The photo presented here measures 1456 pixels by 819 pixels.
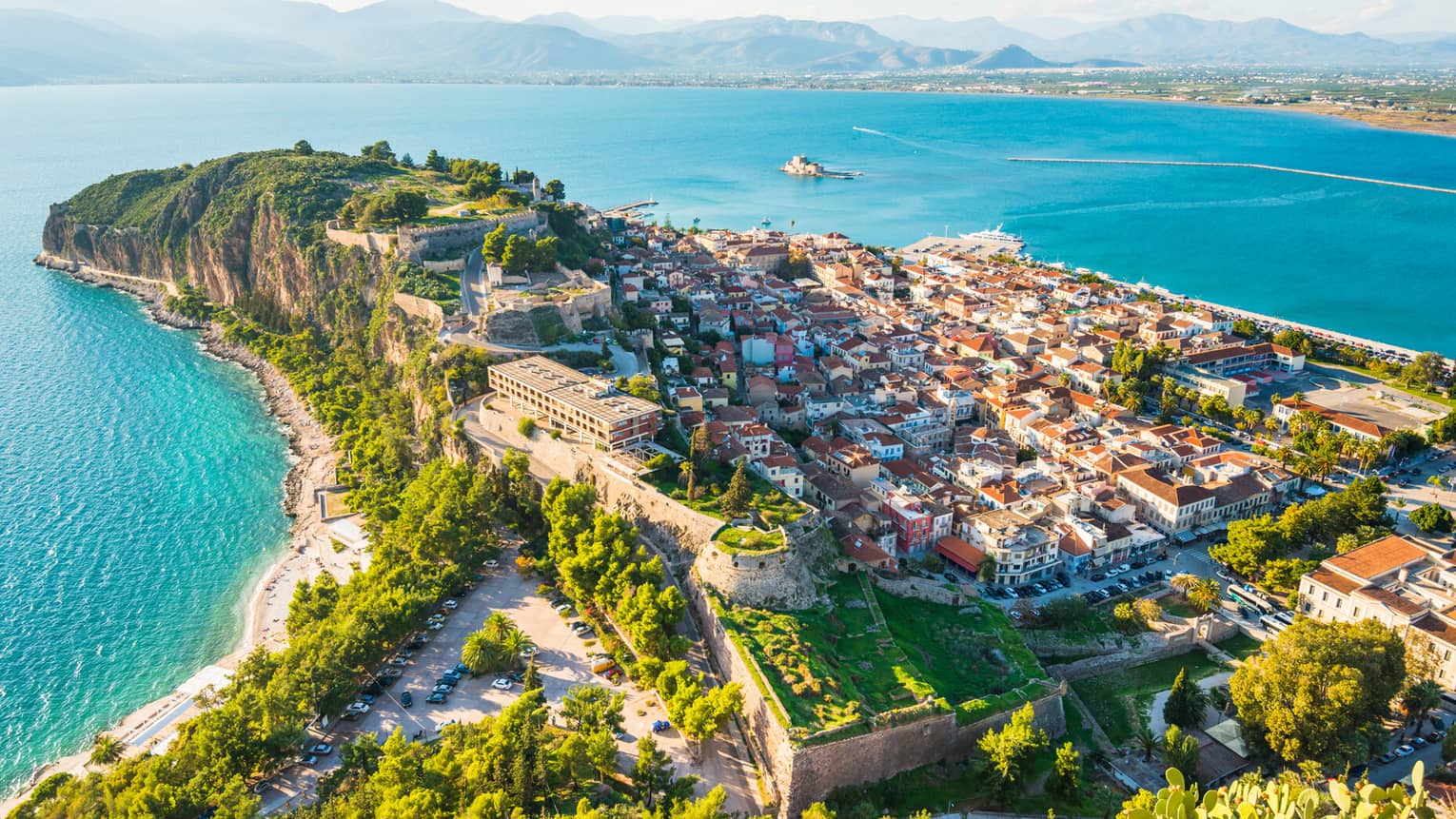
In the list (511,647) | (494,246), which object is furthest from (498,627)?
(494,246)

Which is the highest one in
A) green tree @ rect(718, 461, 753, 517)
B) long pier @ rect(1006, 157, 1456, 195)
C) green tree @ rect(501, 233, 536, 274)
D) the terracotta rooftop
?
long pier @ rect(1006, 157, 1456, 195)

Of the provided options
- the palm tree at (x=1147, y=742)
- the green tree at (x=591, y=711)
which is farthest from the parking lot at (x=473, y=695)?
the palm tree at (x=1147, y=742)

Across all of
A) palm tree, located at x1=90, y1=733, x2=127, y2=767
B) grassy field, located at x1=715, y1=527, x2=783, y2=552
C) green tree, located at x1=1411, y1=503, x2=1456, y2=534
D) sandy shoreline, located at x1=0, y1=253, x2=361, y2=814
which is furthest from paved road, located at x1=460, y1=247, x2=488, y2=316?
green tree, located at x1=1411, y1=503, x2=1456, y2=534

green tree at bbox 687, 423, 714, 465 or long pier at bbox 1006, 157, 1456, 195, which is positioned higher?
long pier at bbox 1006, 157, 1456, 195

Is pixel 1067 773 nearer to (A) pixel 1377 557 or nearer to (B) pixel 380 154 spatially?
(A) pixel 1377 557

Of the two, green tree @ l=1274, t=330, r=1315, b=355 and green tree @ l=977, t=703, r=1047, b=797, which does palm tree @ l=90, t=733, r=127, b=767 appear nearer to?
green tree @ l=977, t=703, r=1047, b=797

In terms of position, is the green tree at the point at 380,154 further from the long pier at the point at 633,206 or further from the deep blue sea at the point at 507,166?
the long pier at the point at 633,206
